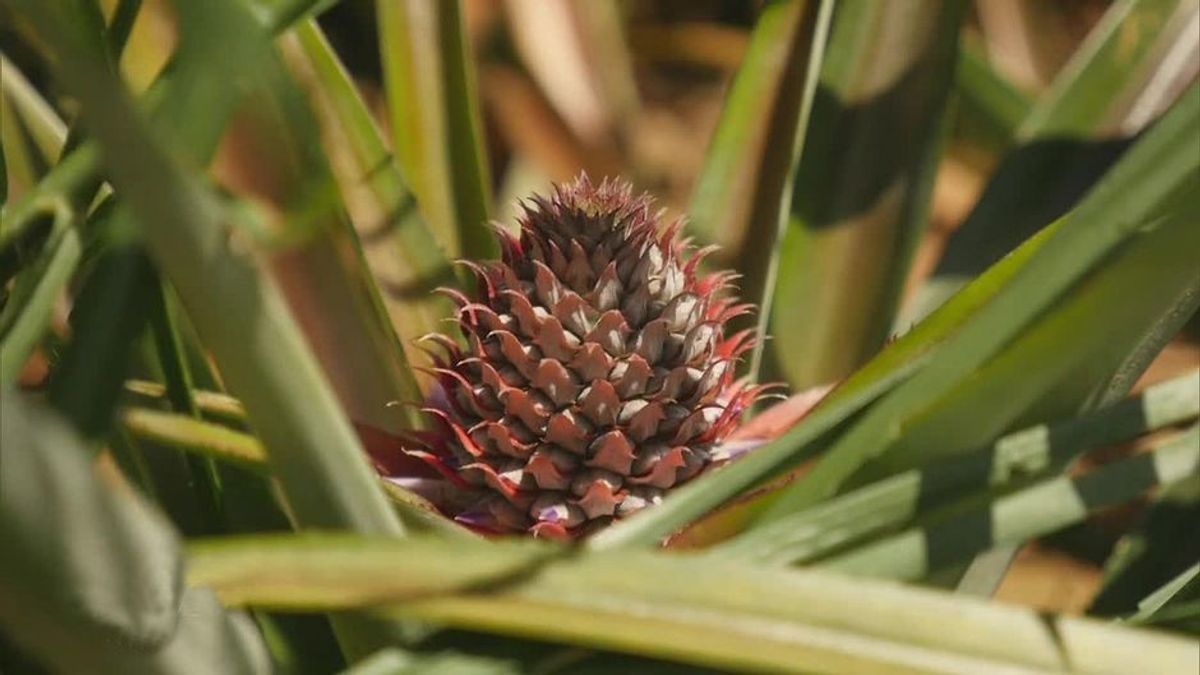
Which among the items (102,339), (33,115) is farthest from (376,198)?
(102,339)

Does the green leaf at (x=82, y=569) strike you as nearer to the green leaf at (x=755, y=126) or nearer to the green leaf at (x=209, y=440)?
the green leaf at (x=209, y=440)

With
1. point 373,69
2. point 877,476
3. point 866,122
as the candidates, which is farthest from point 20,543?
point 373,69

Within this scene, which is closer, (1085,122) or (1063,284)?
(1063,284)

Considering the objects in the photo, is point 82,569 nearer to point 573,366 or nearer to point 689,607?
point 689,607

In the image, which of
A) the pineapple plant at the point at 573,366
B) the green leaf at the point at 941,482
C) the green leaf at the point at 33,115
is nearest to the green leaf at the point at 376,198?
the pineapple plant at the point at 573,366

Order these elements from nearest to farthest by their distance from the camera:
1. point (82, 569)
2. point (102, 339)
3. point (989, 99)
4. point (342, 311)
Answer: point (82, 569)
point (102, 339)
point (342, 311)
point (989, 99)
